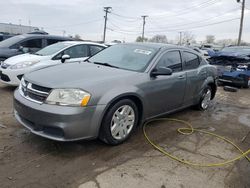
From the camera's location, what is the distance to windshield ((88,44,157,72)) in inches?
158

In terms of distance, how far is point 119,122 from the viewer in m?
3.51

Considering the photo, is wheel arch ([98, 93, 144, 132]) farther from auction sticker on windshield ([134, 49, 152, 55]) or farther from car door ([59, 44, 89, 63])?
car door ([59, 44, 89, 63])

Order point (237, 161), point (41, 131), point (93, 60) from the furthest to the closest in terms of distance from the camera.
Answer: point (93, 60), point (237, 161), point (41, 131)

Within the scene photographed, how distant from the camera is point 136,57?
4.20 metres

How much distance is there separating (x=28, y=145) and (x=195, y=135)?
279cm

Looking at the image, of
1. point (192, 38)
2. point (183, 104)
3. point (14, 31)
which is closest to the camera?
point (183, 104)

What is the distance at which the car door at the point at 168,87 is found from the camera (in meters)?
3.96

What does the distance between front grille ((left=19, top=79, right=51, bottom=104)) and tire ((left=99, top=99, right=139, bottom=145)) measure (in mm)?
862

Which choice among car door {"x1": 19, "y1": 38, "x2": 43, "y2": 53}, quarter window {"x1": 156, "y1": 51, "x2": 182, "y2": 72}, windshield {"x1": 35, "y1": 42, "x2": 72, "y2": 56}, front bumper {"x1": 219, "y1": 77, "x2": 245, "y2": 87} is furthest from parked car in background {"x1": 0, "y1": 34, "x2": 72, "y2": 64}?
front bumper {"x1": 219, "y1": 77, "x2": 245, "y2": 87}

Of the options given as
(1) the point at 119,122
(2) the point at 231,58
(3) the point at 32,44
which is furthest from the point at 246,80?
(3) the point at 32,44

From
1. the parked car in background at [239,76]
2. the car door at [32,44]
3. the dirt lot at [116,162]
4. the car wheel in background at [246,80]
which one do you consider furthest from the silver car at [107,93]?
the car wheel in background at [246,80]

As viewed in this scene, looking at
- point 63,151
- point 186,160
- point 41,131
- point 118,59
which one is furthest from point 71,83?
point 186,160

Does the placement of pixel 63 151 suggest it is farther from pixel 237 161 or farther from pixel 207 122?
pixel 207 122

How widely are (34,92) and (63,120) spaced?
2.17 ft
